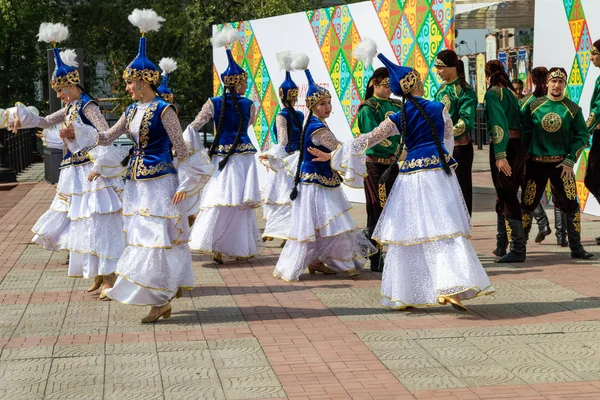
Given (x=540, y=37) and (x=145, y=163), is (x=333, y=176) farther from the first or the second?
(x=540, y=37)

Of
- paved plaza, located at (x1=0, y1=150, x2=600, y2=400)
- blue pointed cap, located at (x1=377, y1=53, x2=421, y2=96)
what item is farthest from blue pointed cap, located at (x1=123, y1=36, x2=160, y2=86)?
paved plaza, located at (x1=0, y1=150, x2=600, y2=400)

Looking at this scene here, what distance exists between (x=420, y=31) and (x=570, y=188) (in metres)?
4.90

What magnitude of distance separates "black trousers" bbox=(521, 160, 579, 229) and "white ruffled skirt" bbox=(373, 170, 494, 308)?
3.13 m

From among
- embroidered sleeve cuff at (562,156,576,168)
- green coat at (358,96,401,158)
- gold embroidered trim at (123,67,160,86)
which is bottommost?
embroidered sleeve cuff at (562,156,576,168)

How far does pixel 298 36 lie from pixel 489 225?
625 centimetres

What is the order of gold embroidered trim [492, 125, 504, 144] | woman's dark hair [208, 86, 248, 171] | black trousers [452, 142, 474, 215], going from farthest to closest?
Result: woman's dark hair [208, 86, 248, 171] < black trousers [452, 142, 474, 215] < gold embroidered trim [492, 125, 504, 144]

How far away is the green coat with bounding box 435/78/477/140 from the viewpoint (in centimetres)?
1048

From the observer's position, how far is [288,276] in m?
10.1

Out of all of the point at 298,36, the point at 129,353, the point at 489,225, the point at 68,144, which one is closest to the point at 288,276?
the point at 68,144

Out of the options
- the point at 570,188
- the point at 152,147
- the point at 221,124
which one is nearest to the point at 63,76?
the point at 152,147

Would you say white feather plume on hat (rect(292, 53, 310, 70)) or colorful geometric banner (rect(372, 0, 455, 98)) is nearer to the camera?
white feather plume on hat (rect(292, 53, 310, 70))

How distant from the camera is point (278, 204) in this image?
41.3 feet

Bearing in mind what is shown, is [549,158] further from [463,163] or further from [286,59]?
[286,59]

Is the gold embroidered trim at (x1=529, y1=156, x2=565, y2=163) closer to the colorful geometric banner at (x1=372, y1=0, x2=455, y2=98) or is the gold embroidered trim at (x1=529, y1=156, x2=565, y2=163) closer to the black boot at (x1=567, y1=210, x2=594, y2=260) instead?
the black boot at (x1=567, y1=210, x2=594, y2=260)
